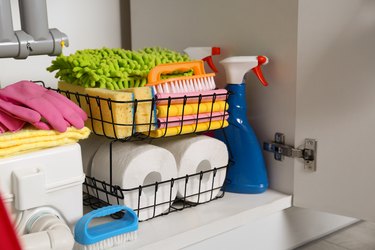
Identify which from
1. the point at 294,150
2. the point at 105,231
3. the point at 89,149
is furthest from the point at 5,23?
the point at 294,150

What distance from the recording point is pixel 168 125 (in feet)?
2.64

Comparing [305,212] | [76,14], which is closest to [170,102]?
[305,212]

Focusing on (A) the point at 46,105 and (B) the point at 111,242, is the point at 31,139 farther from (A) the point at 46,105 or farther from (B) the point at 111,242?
(B) the point at 111,242

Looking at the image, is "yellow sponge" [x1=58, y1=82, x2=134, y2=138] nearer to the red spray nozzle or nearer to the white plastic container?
the white plastic container

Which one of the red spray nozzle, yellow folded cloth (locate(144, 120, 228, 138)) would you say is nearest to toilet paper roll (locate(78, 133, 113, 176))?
yellow folded cloth (locate(144, 120, 228, 138))

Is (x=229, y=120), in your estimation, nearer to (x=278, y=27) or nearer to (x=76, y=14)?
(x=278, y=27)

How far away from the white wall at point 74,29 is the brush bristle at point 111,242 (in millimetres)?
580

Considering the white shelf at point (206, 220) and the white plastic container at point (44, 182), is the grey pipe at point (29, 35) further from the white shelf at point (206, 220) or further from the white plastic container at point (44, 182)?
the white shelf at point (206, 220)

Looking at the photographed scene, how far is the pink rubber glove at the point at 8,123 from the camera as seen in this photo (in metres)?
0.66

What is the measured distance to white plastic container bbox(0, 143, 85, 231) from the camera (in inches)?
24.7

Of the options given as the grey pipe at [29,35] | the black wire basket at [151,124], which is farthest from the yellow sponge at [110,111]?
the grey pipe at [29,35]

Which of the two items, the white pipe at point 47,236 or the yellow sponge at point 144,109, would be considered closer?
the white pipe at point 47,236

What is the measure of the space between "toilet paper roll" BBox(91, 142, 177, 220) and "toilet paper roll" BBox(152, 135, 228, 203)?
30 millimetres

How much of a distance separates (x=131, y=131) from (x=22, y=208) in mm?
227
